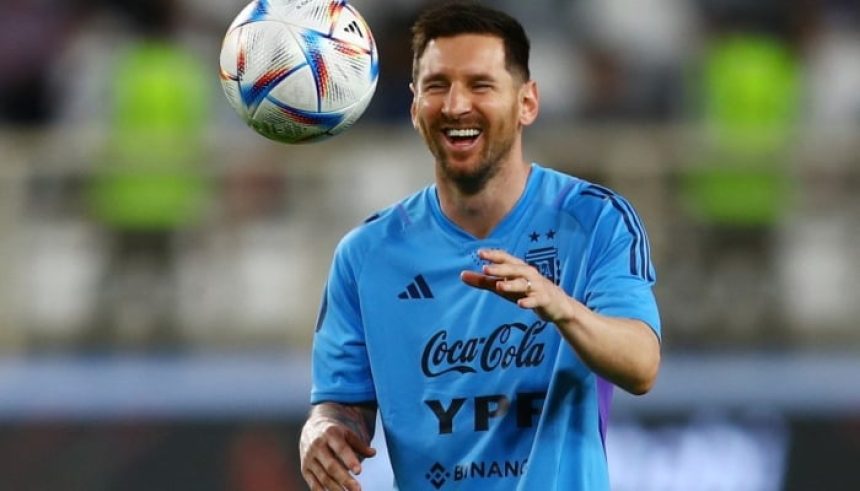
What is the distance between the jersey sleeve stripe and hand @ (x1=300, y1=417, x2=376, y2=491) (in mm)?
843

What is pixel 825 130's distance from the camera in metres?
12.4

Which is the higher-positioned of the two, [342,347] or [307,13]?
[307,13]

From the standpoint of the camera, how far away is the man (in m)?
4.96

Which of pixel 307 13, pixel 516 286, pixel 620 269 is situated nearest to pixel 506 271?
pixel 516 286

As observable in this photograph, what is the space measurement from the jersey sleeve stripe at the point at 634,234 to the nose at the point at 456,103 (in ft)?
1.40

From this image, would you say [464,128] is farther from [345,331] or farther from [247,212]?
[247,212]

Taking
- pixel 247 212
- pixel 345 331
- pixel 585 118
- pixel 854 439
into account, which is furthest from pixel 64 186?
pixel 345 331

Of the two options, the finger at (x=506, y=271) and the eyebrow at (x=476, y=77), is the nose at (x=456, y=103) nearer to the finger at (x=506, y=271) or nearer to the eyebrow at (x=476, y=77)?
the eyebrow at (x=476, y=77)

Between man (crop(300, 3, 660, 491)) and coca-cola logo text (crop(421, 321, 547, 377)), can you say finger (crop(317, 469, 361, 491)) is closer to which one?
man (crop(300, 3, 660, 491))

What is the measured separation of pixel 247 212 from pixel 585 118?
2426 millimetres

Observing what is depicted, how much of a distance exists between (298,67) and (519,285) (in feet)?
3.98

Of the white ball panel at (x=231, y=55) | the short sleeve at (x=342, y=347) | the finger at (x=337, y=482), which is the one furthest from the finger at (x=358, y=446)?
the white ball panel at (x=231, y=55)

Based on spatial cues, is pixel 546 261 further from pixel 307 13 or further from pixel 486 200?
pixel 307 13

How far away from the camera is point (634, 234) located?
5000 mm
